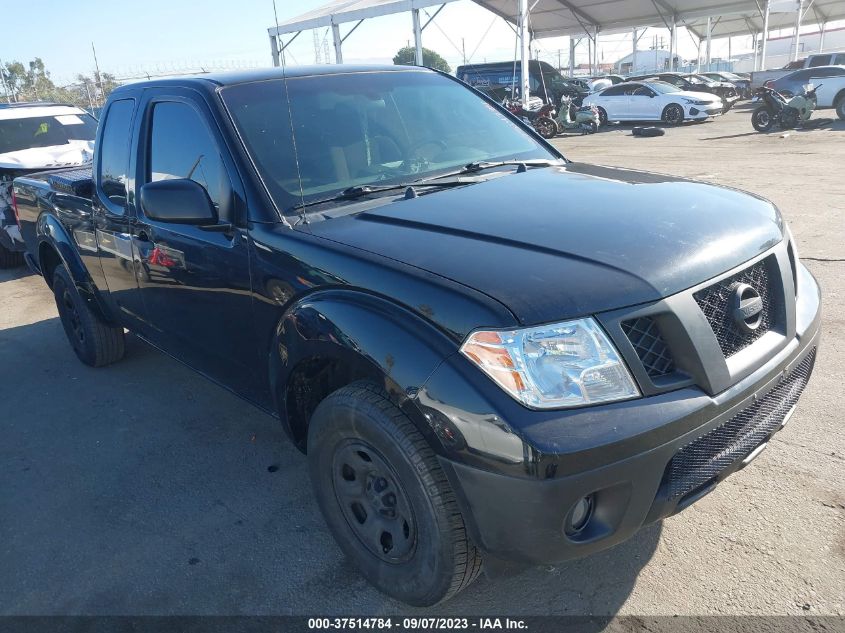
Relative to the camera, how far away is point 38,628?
8.28ft

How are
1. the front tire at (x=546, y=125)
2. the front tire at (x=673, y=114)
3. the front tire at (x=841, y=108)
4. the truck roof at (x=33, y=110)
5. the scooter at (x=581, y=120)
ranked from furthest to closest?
the front tire at (x=673, y=114) → the scooter at (x=581, y=120) → the front tire at (x=546, y=125) → the front tire at (x=841, y=108) → the truck roof at (x=33, y=110)

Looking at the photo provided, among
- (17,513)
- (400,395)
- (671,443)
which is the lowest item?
(17,513)

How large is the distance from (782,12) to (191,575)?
54.6m

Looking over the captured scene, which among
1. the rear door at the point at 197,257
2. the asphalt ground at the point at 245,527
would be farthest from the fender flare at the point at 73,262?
the rear door at the point at 197,257

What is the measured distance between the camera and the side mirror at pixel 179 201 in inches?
107

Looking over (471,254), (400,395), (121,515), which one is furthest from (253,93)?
(121,515)

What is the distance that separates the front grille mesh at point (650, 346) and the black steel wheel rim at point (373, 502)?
2.77 ft

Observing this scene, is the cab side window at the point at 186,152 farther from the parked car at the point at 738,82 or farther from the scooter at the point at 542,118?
the parked car at the point at 738,82

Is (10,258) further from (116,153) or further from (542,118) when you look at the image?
(542,118)

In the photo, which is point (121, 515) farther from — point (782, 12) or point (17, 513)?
Answer: point (782, 12)

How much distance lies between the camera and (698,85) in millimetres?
28188

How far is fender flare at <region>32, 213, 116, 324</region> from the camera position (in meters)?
4.48

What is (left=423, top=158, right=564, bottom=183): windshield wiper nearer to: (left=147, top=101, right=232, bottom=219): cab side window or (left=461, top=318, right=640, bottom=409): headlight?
(left=147, top=101, right=232, bottom=219): cab side window

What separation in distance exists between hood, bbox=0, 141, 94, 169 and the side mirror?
5836mm
